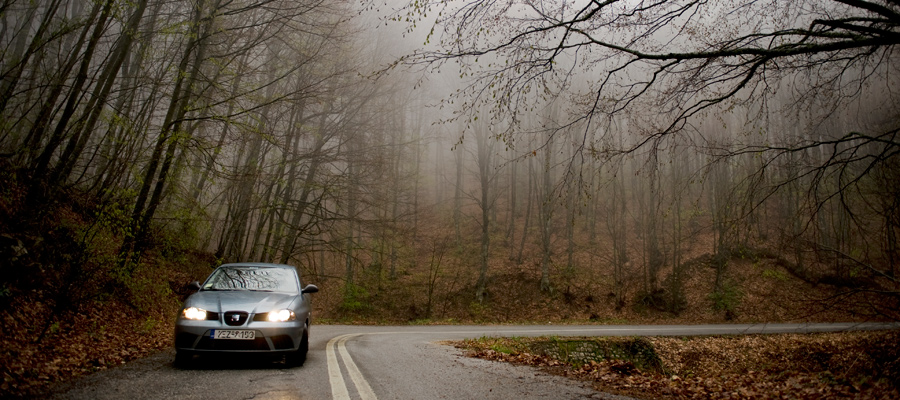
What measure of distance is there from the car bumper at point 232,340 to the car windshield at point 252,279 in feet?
3.99

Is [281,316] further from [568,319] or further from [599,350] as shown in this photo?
[568,319]

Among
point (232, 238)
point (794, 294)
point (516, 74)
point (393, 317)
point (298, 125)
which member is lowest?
point (393, 317)

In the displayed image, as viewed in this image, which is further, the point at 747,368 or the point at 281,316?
the point at 747,368

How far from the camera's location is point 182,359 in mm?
5934

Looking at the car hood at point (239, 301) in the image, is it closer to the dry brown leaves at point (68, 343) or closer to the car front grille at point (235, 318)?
the car front grille at point (235, 318)

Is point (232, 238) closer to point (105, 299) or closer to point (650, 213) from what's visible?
point (105, 299)

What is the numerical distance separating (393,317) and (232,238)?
8.89m

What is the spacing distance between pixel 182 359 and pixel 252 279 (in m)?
1.66

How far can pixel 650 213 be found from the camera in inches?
1038

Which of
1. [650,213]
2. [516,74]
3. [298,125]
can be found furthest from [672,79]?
[650,213]

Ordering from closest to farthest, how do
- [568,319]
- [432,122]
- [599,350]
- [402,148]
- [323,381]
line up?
[323,381]
[432,122]
[599,350]
[568,319]
[402,148]

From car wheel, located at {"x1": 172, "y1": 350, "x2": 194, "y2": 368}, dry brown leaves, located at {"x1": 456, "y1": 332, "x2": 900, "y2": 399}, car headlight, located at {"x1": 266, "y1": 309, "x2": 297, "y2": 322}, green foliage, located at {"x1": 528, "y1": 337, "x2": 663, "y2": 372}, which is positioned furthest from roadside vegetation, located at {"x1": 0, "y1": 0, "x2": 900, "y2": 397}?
green foliage, located at {"x1": 528, "y1": 337, "x2": 663, "y2": 372}

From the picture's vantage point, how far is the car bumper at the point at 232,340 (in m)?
5.68

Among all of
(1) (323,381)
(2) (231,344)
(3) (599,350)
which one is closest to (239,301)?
(2) (231,344)
